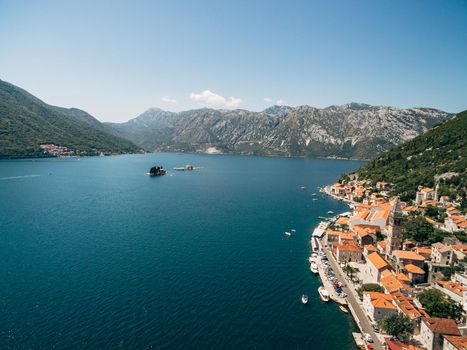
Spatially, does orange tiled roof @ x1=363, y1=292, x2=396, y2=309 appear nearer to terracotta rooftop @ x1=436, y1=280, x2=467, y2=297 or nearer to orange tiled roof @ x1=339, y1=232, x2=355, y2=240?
terracotta rooftop @ x1=436, y1=280, x2=467, y2=297

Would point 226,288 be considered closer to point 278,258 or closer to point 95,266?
point 278,258

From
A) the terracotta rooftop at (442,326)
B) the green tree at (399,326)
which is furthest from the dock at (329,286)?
the terracotta rooftop at (442,326)

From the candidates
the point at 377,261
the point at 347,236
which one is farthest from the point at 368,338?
the point at 347,236

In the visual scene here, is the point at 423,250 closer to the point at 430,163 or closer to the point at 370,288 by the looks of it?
the point at 370,288

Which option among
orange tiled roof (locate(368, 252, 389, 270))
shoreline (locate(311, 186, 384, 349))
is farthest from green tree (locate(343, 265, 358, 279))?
orange tiled roof (locate(368, 252, 389, 270))

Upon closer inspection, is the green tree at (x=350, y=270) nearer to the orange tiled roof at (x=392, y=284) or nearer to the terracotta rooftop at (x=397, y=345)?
the orange tiled roof at (x=392, y=284)
